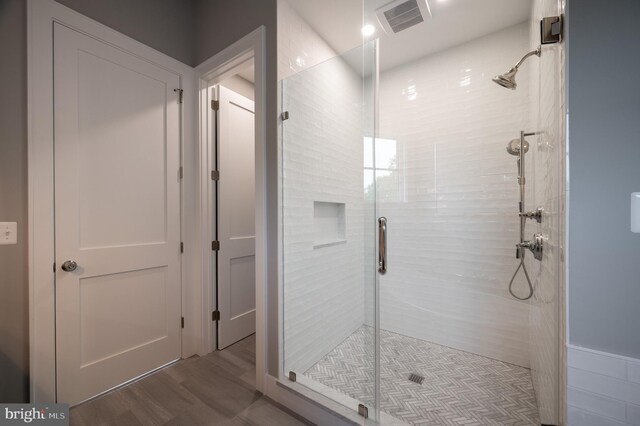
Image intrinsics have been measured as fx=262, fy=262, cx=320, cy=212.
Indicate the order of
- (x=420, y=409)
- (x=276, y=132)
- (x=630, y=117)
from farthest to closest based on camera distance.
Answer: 1. (x=276, y=132)
2. (x=420, y=409)
3. (x=630, y=117)

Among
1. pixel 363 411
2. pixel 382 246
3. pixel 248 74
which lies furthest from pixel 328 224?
pixel 248 74

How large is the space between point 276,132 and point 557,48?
1355 mm

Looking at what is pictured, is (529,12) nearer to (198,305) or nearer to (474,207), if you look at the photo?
(474,207)

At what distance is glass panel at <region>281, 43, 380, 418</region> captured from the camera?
1.63 m

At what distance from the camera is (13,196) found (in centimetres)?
139

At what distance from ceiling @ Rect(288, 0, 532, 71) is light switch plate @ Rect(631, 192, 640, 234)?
169 centimetres

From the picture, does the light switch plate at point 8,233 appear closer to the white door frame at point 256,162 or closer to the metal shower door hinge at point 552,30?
the white door frame at point 256,162

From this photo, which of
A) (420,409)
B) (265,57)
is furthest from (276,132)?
(420,409)

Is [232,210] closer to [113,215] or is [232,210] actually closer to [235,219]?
[235,219]

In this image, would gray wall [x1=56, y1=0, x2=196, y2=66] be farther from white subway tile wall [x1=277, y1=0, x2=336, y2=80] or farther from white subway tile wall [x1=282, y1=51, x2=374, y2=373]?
white subway tile wall [x1=282, y1=51, x2=374, y2=373]

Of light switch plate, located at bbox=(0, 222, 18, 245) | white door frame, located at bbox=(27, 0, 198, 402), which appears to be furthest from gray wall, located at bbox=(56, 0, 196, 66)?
light switch plate, located at bbox=(0, 222, 18, 245)

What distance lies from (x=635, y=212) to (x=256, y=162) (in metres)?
1.69

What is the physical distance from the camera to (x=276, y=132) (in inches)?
66.8

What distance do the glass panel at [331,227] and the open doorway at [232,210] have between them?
744 mm
